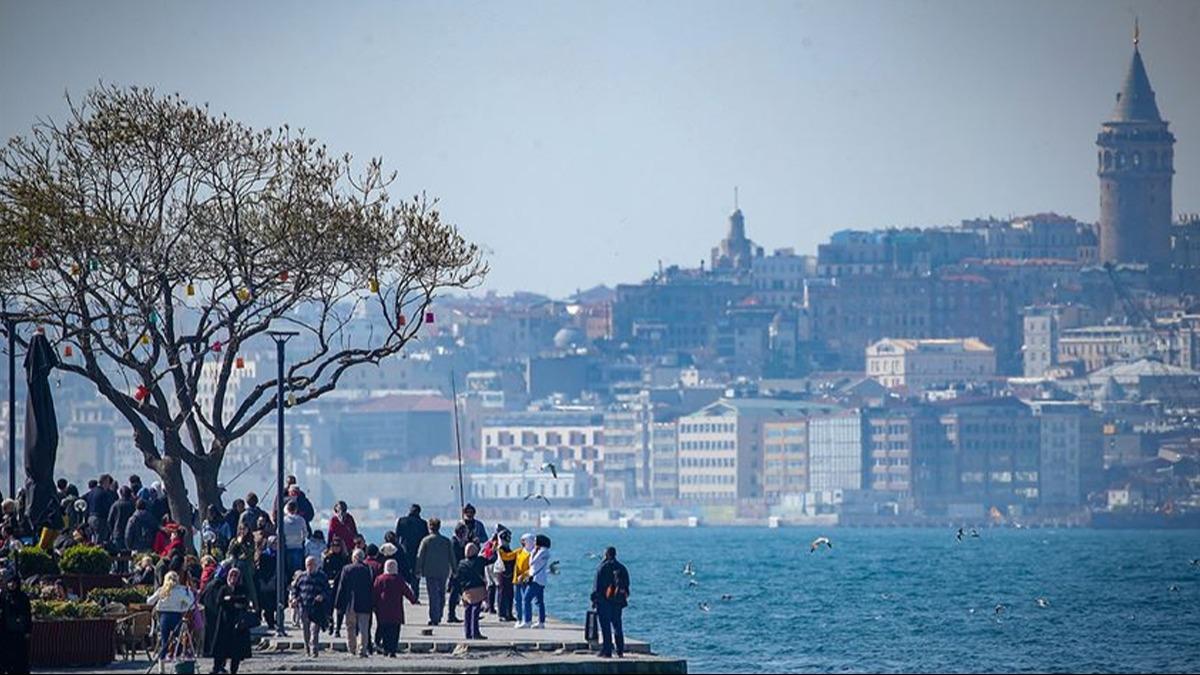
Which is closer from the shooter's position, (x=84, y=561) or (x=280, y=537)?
(x=84, y=561)

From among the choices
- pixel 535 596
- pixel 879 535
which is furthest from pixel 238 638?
pixel 879 535

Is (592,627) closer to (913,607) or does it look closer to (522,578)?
(522,578)

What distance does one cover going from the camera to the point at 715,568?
103000 mm

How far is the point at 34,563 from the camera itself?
94.8 ft

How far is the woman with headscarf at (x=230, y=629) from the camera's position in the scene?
25.8 meters

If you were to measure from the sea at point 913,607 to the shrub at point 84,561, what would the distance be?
1451 centimetres

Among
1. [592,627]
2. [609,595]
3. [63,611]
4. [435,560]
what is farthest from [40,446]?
[609,595]

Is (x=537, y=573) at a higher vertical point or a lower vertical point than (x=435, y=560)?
lower

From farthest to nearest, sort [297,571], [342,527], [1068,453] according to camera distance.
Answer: [1068,453]
[342,527]
[297,571]

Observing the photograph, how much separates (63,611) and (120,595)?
129 centimetres

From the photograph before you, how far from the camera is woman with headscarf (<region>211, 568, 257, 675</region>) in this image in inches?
1015

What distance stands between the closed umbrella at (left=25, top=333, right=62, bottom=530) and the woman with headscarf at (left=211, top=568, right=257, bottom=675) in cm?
719

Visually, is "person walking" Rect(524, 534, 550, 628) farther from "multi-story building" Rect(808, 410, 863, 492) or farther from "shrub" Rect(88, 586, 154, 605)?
"multi-story building" Rect(808, 410, 863, 492)

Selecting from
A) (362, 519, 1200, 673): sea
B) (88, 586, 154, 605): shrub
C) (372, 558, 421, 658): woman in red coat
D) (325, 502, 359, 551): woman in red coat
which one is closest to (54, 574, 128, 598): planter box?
(88, 586, 154, 605): shrub
